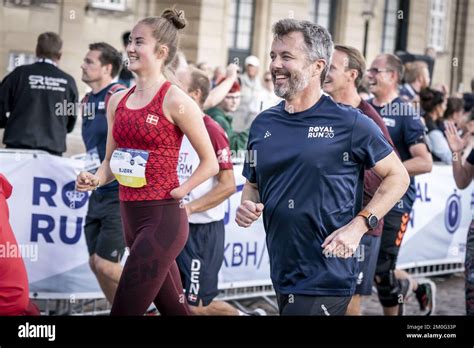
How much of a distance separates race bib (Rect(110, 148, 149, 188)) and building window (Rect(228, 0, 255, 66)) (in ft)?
33.3

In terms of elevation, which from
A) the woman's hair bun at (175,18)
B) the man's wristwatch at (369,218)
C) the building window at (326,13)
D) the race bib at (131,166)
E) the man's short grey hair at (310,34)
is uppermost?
the building window at (326,13)

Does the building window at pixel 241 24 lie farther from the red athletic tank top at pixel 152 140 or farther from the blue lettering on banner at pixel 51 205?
the red athletic tank top at pixel 152 140

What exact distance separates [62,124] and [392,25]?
19.4ft

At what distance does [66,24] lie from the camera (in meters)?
15.0

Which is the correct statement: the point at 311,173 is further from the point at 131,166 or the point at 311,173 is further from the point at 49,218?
the point at 49,218

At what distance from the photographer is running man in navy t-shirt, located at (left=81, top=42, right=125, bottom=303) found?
6770 millimetres

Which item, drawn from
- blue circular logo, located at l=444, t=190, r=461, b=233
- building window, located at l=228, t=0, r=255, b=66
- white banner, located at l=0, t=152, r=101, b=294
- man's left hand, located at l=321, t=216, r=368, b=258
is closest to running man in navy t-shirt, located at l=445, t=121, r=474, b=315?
man's left hand, located at l=321, t=216, r=368, b=258

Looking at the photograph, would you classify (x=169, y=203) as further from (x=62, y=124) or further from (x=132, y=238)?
(x=62, y=124)

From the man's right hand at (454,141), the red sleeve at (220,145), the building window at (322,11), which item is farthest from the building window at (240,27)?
the man's right hand at (454,141)

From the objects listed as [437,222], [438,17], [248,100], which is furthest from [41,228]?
[248,100]

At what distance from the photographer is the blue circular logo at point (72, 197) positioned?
23.8 ft

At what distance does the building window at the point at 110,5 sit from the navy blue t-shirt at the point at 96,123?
9.08m

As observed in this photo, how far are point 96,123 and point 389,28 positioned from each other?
23.2 feet
